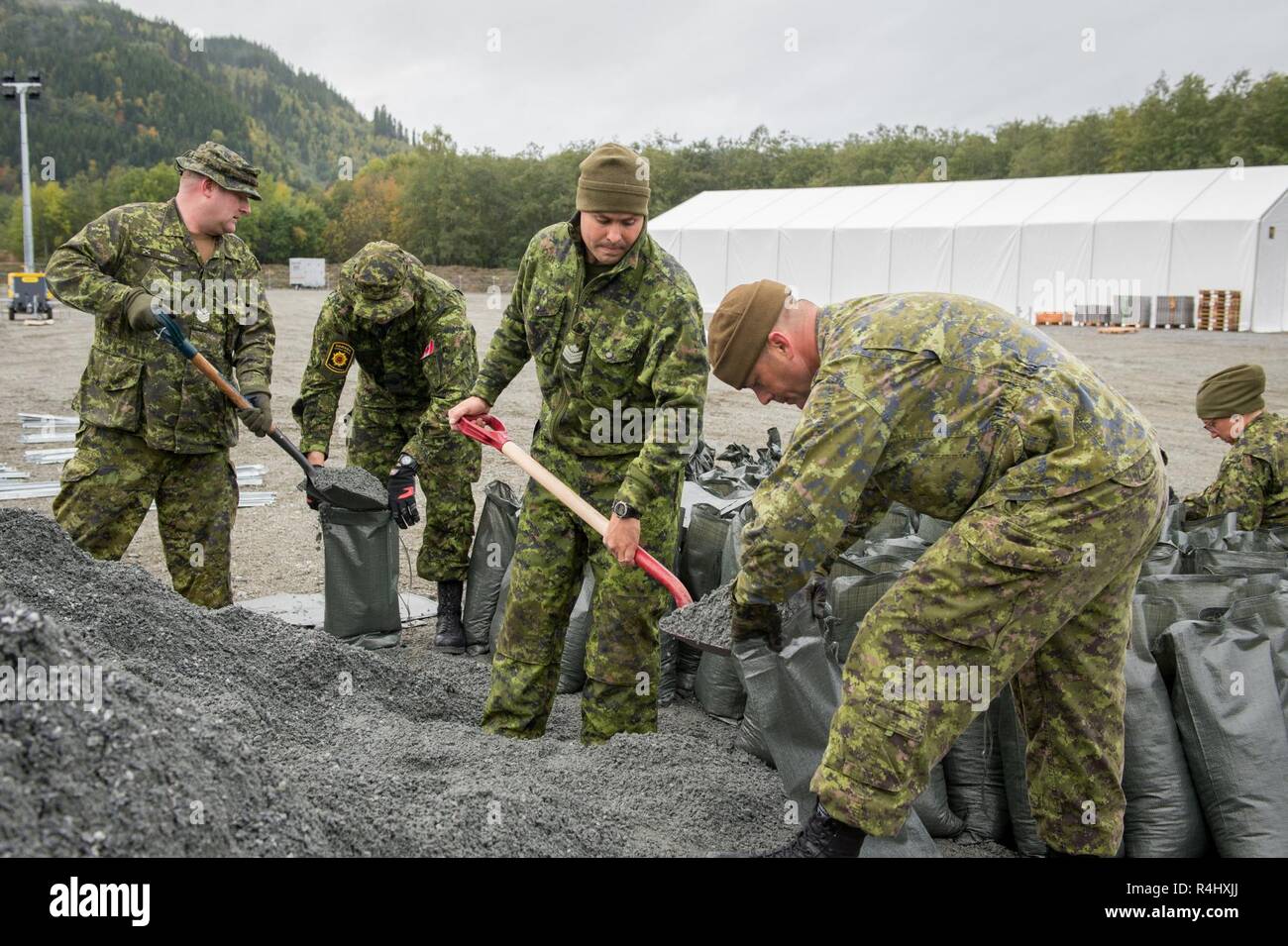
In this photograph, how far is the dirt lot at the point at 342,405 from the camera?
607cm

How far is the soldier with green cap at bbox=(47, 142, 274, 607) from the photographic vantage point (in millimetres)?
3910

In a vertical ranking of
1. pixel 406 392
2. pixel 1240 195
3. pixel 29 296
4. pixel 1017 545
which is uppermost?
pixel 1240 195

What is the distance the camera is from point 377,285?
442 centimetres

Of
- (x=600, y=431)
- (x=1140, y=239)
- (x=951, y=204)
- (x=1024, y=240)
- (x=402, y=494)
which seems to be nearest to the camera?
(x=600, y=431)

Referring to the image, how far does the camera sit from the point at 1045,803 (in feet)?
8.53

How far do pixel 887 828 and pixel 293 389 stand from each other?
11964 millimetres

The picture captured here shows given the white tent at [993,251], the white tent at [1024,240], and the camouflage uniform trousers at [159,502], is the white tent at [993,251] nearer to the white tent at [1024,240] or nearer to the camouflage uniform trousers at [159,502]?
the white tent at [1024,240]

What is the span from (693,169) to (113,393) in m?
47.1

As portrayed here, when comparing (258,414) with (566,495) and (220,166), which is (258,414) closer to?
(220,166)

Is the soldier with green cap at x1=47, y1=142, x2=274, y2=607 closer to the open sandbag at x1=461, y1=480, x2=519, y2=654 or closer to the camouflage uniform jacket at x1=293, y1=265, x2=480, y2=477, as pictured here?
the camouflage uniform jacket at x1=293, y1=265, x2=480, y2=477

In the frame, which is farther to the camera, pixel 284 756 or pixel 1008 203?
pixel 1008 203

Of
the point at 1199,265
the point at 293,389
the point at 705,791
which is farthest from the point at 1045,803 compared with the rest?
the point at 1199,265

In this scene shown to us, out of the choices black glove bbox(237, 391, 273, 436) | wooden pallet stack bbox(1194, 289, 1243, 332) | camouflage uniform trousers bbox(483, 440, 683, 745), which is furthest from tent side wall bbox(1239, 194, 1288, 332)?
black glove bbox(237, 391, 273, 436)

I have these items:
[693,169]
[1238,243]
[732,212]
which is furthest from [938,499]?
[693,169]
